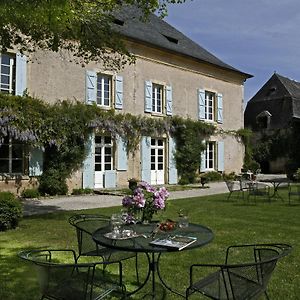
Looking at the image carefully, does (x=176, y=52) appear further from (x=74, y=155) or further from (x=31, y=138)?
(x=31, y=138)

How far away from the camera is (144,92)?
15.4 metres

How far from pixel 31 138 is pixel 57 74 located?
265cm

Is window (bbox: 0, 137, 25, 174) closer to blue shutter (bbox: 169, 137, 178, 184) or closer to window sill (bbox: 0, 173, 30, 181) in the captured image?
window sill (bbox: 0, 173, 30, 181)

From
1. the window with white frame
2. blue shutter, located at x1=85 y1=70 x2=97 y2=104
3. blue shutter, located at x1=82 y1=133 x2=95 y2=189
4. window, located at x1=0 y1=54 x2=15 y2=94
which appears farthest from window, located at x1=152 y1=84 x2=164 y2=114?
window, located at x1=0 y1=54 x2=15 y2=94

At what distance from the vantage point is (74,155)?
41.7 ft

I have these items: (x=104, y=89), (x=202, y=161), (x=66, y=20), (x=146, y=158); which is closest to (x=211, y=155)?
(x=202, y=161)

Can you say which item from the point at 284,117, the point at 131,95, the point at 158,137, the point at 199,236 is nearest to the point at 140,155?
the point at 158,137

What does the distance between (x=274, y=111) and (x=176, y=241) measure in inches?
1006

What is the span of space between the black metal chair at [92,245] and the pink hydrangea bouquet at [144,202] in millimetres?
535

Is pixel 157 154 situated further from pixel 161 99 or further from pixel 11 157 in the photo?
pixel 11 157

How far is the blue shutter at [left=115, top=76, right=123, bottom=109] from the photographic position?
14359 millimetres

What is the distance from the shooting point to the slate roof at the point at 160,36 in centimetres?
1505

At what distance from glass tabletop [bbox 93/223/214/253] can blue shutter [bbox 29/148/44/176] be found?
901 cm

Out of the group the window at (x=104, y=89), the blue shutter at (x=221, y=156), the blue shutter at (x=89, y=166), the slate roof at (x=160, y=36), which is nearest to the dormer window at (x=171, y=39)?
the slate roof at (x=160, y=36)
